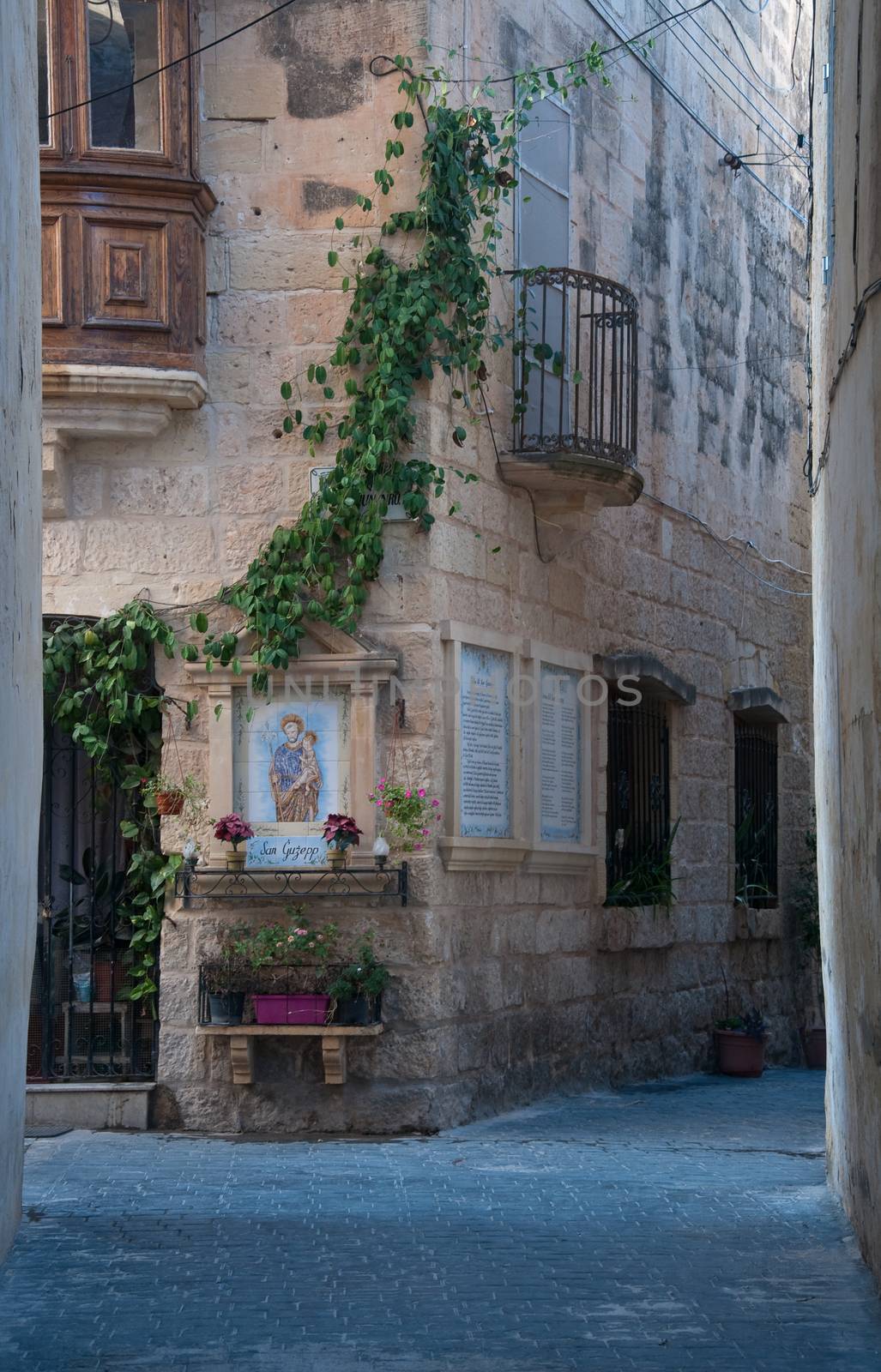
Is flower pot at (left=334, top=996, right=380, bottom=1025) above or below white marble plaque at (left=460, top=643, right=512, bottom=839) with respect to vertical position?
below

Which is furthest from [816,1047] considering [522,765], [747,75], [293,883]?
[747,75]

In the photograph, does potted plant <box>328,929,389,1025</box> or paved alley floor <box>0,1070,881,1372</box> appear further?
potted plant <box>328,929,389,1025</box>

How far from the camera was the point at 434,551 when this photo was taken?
959 cm

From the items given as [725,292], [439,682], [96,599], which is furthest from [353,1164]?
[725,292]

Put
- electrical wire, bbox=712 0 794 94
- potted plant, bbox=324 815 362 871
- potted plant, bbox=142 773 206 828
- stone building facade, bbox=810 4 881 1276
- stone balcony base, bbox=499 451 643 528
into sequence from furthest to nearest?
electrical wire, bbox=712 0 794 94 < stone balcony base, bbox=499 451 643 528 < potted plant, bbox=142 773 206 828 < potted plant, bbox=324 815 362 871 < stone building facade, bbox=810 4 881 1276

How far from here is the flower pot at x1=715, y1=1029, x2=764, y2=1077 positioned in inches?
514

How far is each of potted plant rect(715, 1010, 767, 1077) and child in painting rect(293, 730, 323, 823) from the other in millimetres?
4843

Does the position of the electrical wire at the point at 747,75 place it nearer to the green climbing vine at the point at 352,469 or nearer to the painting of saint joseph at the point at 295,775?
the green climbing vine at the point at 352,469

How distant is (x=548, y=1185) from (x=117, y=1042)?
117 inches

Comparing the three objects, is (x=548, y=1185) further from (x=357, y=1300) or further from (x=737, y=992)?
(x=737, y=992)

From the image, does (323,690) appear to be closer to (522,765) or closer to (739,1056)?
(522,765)

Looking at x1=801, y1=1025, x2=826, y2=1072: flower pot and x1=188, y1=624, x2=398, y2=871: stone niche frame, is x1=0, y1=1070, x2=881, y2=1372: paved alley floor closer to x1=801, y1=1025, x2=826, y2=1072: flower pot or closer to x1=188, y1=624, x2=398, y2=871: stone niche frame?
x1=188, y1=624, x2=398, y2=871: stone niche frame

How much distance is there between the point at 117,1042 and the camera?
9828 millimetres

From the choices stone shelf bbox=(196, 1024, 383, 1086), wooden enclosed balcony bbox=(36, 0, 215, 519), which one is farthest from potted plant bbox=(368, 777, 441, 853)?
wooden enclosed balcony bbox=(36, 0, 215, 519)
